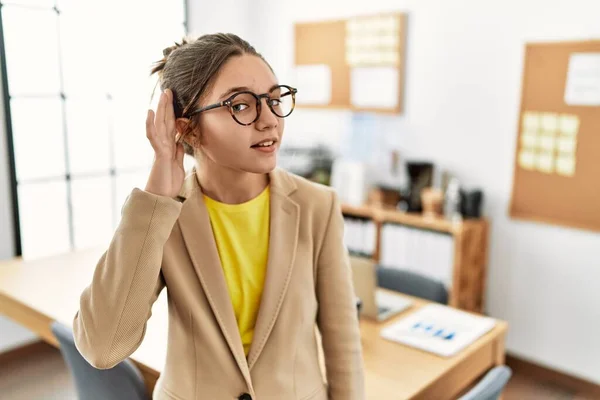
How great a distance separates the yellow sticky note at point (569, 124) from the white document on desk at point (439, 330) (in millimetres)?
1485

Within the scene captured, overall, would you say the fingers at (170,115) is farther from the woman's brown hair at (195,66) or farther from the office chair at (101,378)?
the office chair at (101,378)

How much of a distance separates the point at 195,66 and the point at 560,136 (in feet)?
8.40

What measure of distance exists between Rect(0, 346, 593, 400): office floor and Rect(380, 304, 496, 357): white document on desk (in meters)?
1.35

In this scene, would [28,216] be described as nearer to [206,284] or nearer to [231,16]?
[231,16]

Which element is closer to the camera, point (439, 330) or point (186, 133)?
point (186, 133)

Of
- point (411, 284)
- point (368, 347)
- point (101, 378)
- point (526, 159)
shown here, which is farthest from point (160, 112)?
point (526, 159)

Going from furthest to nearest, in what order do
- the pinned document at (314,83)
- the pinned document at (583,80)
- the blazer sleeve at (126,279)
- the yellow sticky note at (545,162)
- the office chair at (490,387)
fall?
1. the pinned document at (314,83)
2. the yellow sticky note at (545,162)
3. the pinned document at (583,80)
4. the office chair at (490,387)
5. the blazer sleeve at (126,279)

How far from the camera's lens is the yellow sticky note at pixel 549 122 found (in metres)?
3.08

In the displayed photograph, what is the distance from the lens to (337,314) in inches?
48.6

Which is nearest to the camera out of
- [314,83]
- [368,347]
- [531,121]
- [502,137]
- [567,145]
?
[368,347]

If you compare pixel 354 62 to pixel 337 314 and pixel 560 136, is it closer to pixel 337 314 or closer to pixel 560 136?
pixel 560 136

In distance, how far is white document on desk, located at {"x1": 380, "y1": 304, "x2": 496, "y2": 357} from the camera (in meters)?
1.81

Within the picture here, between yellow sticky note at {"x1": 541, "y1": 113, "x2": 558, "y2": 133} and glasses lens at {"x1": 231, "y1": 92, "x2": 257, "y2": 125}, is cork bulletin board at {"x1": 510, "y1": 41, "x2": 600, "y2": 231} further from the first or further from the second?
glasses lens at {"x1": 231, "y1": 92, "x2": 257, "y2": 125}

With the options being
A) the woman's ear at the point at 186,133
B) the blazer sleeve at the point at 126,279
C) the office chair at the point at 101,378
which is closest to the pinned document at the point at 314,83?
the office chair at the point at 101,378
